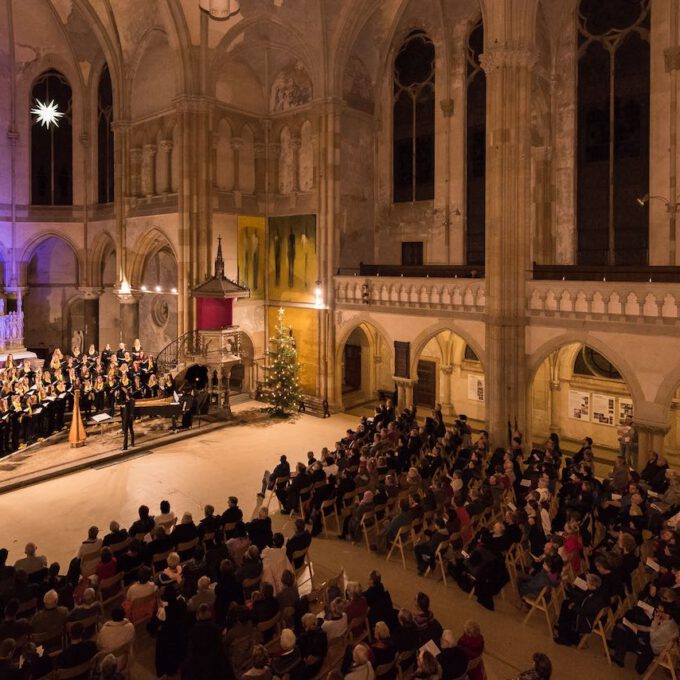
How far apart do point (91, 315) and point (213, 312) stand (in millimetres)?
11781

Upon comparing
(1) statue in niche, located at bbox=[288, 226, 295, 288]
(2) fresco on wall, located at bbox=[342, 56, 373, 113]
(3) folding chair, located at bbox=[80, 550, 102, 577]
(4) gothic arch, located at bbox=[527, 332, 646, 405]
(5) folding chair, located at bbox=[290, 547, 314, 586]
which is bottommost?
(5) folding chair, located at bbox=[290, 547, 314, 586]

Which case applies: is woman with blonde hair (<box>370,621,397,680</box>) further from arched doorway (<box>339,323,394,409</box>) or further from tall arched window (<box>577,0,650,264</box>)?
arched doorway (<box>339,323,394,409</box>)

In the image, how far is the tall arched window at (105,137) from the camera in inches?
1100

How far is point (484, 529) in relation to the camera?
31.1 feet

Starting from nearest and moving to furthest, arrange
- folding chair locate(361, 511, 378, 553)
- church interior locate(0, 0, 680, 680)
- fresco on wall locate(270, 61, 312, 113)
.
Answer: church interior locate(0, 0, 680, 680) < folding chair locate(361, 511, 378, 553) < fresco on wall locate(270, 61, 312, 113)

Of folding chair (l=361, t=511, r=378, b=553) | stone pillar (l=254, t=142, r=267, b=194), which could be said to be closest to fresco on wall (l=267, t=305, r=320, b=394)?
stone pillar (l=254, t=142, r=267, b=194)

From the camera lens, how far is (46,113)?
1120 inches

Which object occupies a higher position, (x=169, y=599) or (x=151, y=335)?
(x=151, y=335)

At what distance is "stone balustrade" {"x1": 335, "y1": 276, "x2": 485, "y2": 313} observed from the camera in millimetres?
17737

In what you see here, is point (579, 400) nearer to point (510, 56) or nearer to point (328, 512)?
point (510, 56)

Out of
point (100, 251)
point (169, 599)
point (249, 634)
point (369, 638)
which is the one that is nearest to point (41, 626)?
point (169, 599)

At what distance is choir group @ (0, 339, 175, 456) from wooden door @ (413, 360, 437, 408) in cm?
913

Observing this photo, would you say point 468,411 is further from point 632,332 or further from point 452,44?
point 452,44

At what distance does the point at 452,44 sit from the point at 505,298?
34.4 ft
